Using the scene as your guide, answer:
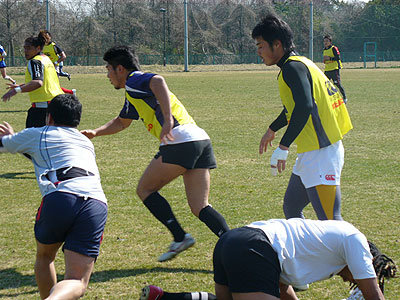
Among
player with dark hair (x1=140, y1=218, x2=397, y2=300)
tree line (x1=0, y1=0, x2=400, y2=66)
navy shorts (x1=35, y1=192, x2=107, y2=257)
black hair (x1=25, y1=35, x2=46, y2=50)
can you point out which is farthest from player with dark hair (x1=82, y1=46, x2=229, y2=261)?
tree line (x1=0, y1=0, x2=400, y2=66)

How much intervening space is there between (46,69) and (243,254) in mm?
6591

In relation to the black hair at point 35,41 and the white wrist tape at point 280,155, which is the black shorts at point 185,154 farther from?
the black hair at point 35,41

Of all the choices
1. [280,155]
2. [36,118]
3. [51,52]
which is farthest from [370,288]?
[51,52]

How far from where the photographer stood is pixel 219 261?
3209 millimetres

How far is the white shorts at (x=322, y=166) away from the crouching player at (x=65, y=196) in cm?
153

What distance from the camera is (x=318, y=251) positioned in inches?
123

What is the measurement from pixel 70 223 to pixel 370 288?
71.6 inches

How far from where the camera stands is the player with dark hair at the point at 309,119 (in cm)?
404

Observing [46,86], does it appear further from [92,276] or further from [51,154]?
[51,154]

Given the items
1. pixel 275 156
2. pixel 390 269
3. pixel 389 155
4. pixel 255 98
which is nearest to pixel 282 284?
pixel 390 269

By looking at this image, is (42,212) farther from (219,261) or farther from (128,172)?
(128,172)

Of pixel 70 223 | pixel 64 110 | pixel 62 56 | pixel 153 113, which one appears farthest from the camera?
pixel 62 56

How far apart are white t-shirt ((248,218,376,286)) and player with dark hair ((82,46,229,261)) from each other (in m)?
1.50

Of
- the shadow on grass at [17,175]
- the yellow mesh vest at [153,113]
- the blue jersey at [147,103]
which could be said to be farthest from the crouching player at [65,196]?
the shadow on grass at [17,175]
